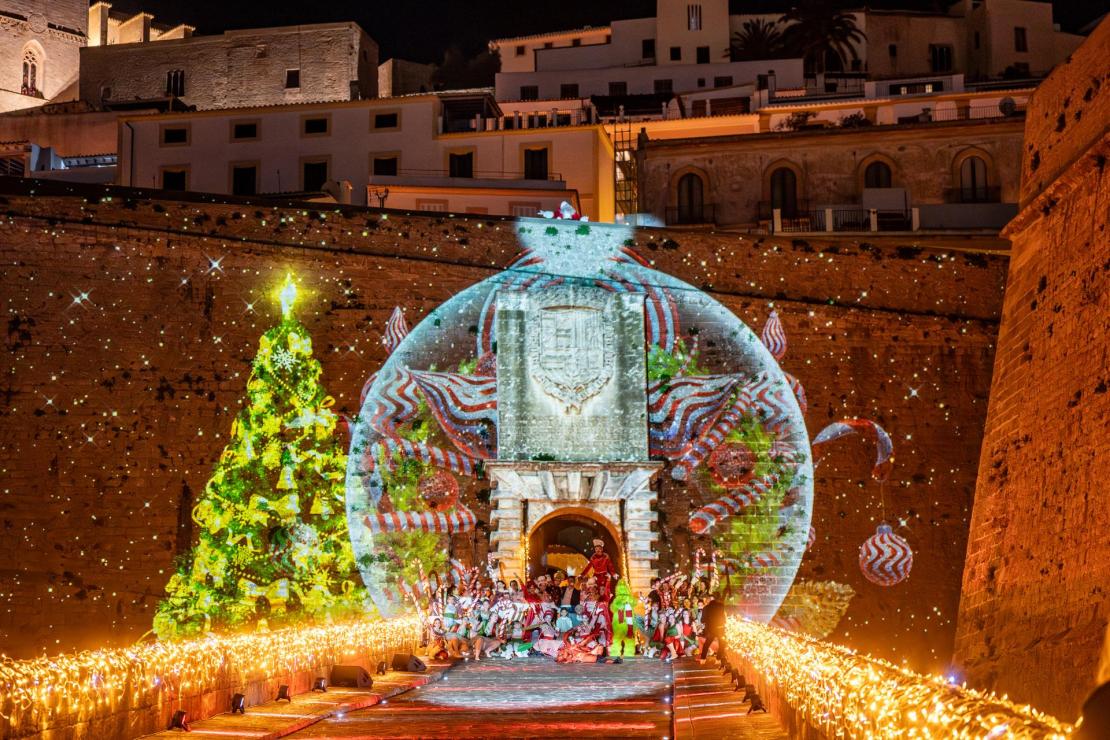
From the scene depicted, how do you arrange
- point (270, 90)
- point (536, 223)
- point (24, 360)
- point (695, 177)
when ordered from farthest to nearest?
point (270, 90) → point (695, 177) → point (536, 223) → point (24, 360)

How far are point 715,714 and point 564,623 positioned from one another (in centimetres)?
590

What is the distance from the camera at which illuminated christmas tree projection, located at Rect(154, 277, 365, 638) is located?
49.7 ft

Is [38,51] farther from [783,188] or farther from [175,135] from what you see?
[783,188]

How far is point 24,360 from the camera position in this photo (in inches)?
678

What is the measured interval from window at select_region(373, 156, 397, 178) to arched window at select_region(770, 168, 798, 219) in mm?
7875

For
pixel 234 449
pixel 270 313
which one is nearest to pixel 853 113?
pixel 270 313

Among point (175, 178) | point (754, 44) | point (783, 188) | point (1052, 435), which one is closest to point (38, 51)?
point (175, 178)

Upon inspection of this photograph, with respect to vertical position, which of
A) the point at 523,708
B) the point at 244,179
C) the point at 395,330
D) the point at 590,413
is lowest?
the point at 523,708

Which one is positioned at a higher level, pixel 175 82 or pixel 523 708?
pixel 175 82

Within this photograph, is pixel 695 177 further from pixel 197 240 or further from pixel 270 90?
pixel 270 90

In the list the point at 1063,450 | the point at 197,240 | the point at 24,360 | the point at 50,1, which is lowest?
the point at 1063,450

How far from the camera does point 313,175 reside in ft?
92.0

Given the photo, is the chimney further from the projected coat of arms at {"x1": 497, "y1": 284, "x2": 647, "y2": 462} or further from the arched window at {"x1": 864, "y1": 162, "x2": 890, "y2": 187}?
the projected coat of arms at {"x1": 497, "y1": 284, "x2": 647, "y2": 462}

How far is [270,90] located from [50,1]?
12.6 m
